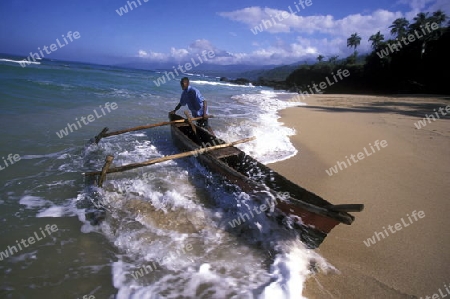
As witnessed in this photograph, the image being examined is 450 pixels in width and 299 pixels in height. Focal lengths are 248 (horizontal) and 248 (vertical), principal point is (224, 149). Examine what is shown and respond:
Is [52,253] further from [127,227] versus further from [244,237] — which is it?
[244,237]

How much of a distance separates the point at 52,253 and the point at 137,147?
4638 mm

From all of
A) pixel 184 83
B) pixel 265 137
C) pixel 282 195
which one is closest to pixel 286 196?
pixel 282 195

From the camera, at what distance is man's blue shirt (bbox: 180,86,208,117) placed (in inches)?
312

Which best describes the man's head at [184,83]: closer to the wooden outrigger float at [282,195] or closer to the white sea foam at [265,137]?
the white sea foam at [265,137]

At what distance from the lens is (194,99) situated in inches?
316

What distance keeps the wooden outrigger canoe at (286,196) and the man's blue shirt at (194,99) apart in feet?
8.96

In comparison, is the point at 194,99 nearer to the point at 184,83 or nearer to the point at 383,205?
the point at 184,83

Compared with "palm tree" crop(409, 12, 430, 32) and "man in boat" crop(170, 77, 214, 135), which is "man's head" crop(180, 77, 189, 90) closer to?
"man in boat" crop(170, 77, 214, 135)

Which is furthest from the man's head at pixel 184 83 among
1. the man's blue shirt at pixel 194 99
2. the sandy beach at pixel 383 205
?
the sandy beach at pixel 383 205

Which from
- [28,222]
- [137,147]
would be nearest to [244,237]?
[28,222]

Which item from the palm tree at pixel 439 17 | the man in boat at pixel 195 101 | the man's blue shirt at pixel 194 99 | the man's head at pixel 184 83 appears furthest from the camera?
the palm tree at pixel 439 17

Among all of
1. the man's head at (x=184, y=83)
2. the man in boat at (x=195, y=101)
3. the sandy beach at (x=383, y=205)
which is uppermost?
the man's head at (x=184, y=83)

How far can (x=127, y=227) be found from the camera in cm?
389

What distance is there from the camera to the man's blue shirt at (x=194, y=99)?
792cm
